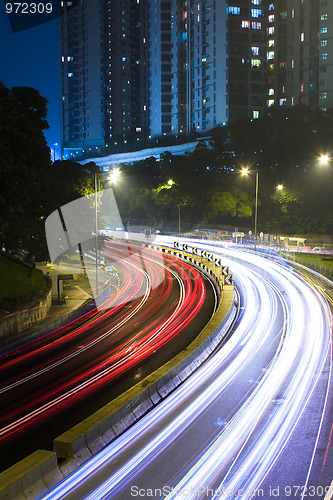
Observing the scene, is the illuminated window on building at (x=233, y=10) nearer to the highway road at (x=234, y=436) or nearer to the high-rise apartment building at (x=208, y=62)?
the high-rise apartment building at (x=208, y=62)

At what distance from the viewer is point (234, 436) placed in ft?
38.7

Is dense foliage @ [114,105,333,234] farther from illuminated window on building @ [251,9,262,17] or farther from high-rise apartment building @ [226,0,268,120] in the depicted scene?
illuminated window on building @ [251,9,262,17]

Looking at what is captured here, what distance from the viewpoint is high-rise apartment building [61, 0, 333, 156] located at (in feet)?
324

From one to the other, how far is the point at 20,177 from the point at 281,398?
46.4 ft

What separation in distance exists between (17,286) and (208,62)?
3536 inches

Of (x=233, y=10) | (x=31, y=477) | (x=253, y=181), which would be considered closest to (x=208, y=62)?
(x=233, y=10)

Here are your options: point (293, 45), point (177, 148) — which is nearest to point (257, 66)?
point (293, 45)

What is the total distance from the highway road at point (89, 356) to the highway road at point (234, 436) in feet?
7.99

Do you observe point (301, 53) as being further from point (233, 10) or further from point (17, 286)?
point (17, 286)

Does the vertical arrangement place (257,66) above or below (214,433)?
above

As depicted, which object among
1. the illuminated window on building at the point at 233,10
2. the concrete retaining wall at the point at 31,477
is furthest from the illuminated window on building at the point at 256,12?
the concrete retaining wall at the point at 31,477

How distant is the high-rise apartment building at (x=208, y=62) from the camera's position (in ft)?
324

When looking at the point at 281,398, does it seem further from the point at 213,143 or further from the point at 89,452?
the point at 213,143

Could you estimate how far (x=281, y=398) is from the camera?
1431 centimetres
